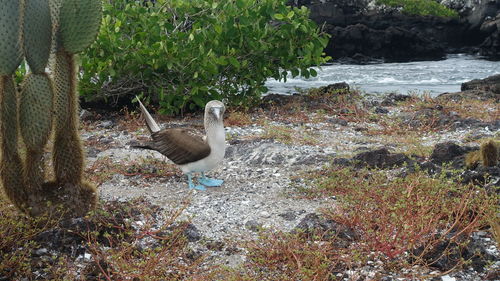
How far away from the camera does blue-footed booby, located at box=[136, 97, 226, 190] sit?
17.4ft

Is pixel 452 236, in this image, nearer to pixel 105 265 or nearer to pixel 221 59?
pixel 105 265

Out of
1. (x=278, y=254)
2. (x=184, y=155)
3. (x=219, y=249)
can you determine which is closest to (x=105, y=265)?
(x=219, y=249)

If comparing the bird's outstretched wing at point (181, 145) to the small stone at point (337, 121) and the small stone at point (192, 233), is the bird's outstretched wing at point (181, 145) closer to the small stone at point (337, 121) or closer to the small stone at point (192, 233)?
the small stone at point (192, 233)

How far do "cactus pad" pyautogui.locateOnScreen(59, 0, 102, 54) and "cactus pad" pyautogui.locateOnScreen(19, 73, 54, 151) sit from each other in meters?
0.30

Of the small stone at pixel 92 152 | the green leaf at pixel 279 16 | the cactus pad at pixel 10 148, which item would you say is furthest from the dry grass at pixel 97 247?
the green leaf at pixel 279 16

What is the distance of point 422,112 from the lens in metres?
9.15

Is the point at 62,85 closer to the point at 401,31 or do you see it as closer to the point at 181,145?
the point at 181,145

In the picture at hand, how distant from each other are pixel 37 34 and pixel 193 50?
4.62m

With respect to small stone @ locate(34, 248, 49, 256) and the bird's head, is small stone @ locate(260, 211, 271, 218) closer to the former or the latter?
the bird's head

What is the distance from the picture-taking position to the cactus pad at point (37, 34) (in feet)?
12.7

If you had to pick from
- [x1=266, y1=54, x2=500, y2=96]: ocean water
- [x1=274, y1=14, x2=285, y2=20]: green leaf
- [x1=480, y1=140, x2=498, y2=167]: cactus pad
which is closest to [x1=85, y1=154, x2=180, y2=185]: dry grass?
[x1=480, y1=140, x2=498, y2=167]: cactus pad

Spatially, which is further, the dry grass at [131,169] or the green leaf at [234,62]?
the green leaf at [234,62]

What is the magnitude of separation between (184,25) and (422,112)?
13.0ft

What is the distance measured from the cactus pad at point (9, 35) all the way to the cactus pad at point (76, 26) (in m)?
0.36
